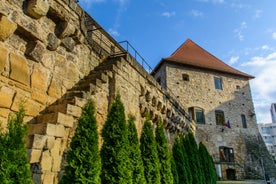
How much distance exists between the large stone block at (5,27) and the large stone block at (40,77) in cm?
74

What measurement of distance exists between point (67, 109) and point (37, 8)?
1809 millimetres

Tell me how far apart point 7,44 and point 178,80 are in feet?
54.9

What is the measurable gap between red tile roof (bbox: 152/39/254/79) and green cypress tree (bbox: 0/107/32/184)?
685 inches

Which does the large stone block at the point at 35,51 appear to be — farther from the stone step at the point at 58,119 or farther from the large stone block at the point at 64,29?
the stone step at the point at 58,119

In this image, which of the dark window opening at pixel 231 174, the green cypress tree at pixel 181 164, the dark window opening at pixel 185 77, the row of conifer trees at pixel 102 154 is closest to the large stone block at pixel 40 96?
the row of conifer trees at pixel 102 154

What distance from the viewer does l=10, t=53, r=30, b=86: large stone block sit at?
3.71 m

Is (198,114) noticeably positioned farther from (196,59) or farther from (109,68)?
(109,68)

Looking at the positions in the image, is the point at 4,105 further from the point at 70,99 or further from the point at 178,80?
the point at 178,80

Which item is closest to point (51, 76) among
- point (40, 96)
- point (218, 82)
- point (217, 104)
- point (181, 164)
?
point (40, 96)

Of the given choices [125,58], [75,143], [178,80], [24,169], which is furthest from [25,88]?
[178,80]

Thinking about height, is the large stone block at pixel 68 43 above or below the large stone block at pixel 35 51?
above

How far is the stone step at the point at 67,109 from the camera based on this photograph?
4.02 m

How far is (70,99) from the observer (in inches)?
177

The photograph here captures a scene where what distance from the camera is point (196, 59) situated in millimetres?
21656
